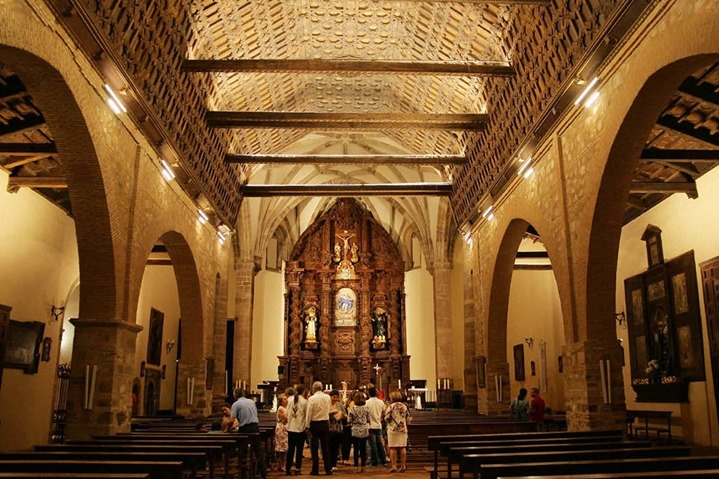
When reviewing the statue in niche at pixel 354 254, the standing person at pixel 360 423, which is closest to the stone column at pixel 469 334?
the standing person at pixel 360 423

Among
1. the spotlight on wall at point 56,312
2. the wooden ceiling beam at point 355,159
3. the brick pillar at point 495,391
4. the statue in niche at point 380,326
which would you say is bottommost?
the brick pillar at point 495,391

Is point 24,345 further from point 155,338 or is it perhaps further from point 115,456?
point 115,456

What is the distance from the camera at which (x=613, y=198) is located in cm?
856

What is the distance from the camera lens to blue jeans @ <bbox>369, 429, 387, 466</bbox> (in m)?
11.1

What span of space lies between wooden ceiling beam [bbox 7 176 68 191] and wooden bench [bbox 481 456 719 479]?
30.0 feet

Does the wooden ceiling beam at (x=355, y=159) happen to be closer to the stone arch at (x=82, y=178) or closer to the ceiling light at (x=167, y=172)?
the ceiling light at (x=167, y=172)

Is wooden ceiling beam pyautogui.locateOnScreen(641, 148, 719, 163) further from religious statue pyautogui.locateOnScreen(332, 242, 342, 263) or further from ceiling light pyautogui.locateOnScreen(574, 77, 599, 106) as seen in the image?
religious statue pyautogui.locateOnScreen(332, 242, 342, 263)

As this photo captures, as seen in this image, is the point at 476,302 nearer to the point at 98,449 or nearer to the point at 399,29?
the point at 399,29

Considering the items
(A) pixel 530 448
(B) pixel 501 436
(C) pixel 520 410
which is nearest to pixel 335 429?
(B) pixel 501 436

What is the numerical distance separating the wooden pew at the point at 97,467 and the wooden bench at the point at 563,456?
258 cm

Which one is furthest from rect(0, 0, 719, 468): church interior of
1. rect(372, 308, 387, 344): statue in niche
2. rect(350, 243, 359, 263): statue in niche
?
rect(350, 243, 359, 263): statue in niche

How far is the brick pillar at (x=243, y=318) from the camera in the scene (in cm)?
2284

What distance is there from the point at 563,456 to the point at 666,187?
7.65m

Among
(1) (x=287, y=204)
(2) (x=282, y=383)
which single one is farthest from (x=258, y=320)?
(1) (x=287, y=204)
